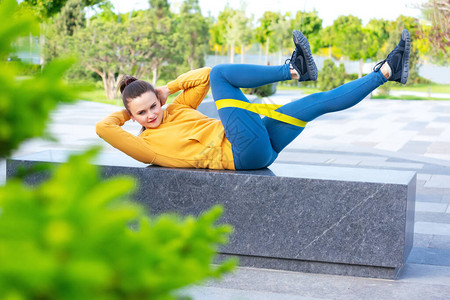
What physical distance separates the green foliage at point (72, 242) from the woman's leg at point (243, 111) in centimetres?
318

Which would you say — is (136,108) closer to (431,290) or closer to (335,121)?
(431,290)

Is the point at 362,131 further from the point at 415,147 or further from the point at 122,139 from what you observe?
the point at 122,139

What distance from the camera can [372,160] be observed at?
9109mm

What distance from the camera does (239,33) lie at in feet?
135

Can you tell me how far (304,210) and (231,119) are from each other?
2.53ft

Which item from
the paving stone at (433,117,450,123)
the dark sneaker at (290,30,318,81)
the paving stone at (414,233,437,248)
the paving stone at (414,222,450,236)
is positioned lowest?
the paving stone at (433,117,450,123)

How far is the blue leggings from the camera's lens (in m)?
3.99

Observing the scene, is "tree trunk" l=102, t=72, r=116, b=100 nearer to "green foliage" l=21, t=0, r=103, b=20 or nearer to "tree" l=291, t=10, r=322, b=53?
"green foliage" l=21, t=0, r=103, b=20

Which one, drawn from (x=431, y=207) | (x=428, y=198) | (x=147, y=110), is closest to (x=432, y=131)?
A: (x=428, y=198)

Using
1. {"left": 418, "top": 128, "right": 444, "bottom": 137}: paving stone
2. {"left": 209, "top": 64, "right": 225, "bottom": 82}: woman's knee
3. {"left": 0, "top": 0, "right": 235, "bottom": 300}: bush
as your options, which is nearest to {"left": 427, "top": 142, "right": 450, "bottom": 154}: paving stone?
{"left": 418, "top": 128, "right": 444, "bottom": 137}: paving stone

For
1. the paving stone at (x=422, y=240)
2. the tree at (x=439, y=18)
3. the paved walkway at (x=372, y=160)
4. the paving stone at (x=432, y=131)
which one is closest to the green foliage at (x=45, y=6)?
the paved walkway at (x=372, y=160)

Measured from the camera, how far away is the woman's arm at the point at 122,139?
4.07m

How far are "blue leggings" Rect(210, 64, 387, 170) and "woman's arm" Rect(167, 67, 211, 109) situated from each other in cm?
26

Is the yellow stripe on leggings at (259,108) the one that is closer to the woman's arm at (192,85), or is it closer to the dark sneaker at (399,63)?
the woman's arm at (192,85)
